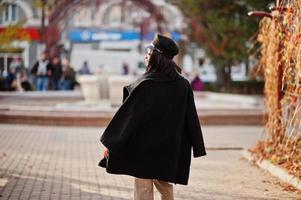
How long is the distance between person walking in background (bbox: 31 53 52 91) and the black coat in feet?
71.3

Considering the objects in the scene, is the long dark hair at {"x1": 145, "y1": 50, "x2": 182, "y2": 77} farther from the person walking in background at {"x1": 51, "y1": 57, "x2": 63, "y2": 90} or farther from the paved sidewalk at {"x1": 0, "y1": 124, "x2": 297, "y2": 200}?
the person walking in background at {"x1": 51, "y1": 57, "x2": 63, "y2": 90}

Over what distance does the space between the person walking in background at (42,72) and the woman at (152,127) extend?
2173 centimetres

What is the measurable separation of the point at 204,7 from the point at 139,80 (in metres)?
25.3

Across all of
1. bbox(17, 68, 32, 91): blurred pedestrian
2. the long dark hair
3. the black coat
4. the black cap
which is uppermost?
the black cap

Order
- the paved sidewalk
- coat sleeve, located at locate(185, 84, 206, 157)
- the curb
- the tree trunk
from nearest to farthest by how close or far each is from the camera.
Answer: coat sleeve, located at locate(185, 84, 206, 157) < the paved sidewalk < the curb < the tree trunk

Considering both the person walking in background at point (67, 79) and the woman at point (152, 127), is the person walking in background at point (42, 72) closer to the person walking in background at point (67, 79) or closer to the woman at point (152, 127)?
the person walking in background at point (67, 79)

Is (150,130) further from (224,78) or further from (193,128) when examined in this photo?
(224,78)

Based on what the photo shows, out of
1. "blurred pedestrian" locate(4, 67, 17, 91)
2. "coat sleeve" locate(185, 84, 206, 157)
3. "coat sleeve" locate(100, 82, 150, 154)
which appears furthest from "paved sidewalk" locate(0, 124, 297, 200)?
"blurred pedestrian" locate(4, 67, 17, 91)

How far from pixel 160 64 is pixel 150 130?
0.53 metres

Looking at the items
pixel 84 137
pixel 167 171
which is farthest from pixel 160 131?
pixel 84 137

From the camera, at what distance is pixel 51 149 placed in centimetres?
1276

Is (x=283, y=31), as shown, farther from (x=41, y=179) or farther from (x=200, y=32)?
(x=200, y=32)

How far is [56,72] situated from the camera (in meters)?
28.1

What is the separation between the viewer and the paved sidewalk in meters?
8.32
